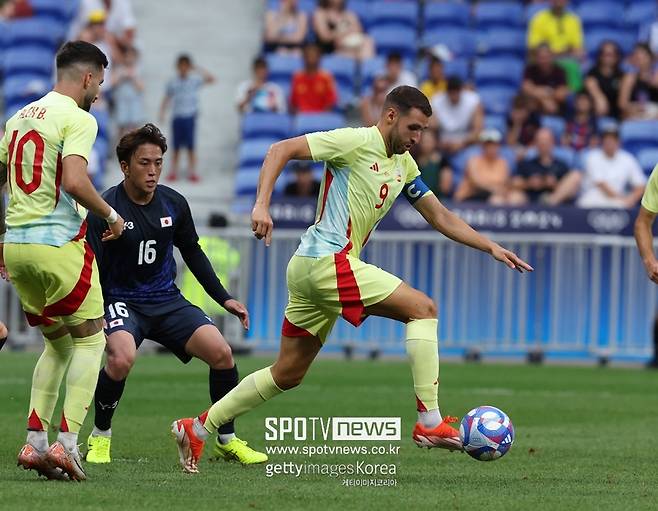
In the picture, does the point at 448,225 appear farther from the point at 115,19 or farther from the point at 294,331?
the point at 115,19

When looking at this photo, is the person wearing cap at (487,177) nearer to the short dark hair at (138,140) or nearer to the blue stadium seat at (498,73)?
the blue stadium seat at (498,73)

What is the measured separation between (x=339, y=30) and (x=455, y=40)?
1.91m

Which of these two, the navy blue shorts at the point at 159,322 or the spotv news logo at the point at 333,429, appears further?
the spotv news logo at the point at 333,429

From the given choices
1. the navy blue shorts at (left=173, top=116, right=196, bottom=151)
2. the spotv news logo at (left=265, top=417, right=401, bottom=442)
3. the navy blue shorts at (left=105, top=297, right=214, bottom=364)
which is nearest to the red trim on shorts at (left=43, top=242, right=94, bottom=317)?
the navy blue shorts at (left=105, top=297, right=214, bottom=364)

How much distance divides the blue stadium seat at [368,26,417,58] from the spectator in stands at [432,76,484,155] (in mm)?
2653

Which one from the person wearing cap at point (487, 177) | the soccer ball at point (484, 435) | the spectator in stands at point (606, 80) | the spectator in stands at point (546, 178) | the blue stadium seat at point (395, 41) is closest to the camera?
the soccer ball at point (484, 435)

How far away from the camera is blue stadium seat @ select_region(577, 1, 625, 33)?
2403 cm

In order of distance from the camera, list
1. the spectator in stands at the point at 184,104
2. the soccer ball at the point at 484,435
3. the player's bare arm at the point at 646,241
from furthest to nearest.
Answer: the spectator in stands at the point at 184,104
the player's bare arm at the point at 646,241
the soccer ball at the point at 484,435

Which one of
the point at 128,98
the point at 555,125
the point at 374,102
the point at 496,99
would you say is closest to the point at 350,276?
the point at 374,102

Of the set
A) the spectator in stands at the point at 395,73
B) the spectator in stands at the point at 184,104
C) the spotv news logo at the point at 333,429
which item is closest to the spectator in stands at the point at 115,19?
the spectator in stands at the point at 184,104

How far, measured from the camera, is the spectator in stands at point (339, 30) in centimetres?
2333

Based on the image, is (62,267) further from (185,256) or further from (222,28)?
(222,28)

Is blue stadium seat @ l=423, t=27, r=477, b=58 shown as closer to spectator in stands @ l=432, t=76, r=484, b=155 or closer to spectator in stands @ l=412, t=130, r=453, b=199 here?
spectator in stands @ l=432, t=76, r=484, b=155

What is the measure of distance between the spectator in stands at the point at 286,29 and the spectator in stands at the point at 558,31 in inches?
140
